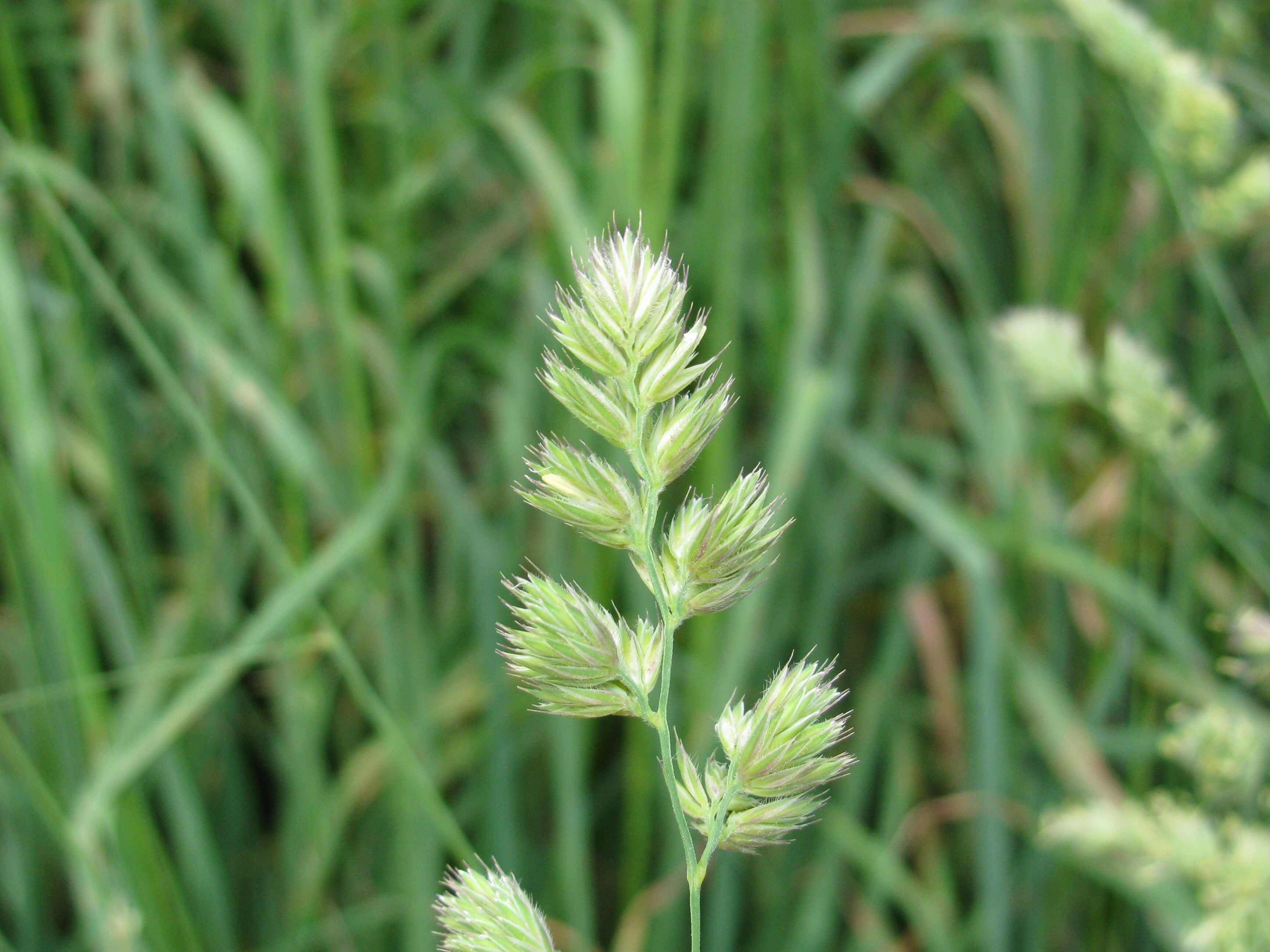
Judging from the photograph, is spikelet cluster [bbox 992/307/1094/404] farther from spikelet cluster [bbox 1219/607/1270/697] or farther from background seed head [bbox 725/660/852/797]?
background seed head [bbox 725/660/852/797]

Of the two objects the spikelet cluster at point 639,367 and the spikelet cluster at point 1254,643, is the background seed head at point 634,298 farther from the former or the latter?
the spikelet cluster at point 1254,643

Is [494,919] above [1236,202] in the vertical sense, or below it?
below

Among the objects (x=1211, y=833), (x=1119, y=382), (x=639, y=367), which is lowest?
(x=1211, y=833)

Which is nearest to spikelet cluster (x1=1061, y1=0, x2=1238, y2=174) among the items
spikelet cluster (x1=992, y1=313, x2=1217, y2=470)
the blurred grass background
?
spikelet cluster (x1=992, y1=313, x2=1217, y2=470)

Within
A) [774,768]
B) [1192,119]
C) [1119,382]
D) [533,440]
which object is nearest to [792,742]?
[774,768]

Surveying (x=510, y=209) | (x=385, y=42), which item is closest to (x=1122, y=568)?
(x=510, y=209)

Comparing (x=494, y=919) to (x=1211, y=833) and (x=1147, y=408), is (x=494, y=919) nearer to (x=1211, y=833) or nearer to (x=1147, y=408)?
(x=1211, y=833)

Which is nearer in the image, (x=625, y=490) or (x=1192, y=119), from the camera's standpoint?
(x=625, y=490)

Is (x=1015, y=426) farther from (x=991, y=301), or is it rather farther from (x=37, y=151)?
(x=37, y=151)
